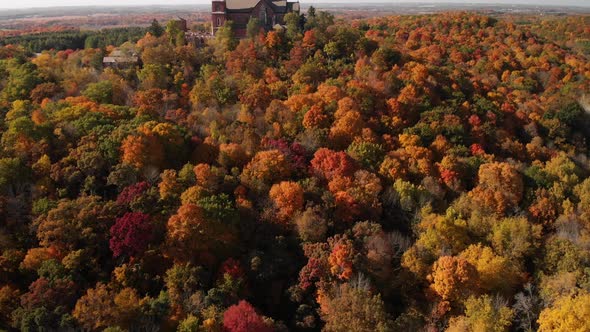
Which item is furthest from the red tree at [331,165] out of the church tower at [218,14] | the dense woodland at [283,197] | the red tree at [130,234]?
the church tower at [218,14]

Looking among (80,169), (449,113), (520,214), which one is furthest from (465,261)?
(80,169)

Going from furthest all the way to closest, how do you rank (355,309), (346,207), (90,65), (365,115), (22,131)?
(90,65) < (365,115) < (22,131) < (346,207) < (355,309)

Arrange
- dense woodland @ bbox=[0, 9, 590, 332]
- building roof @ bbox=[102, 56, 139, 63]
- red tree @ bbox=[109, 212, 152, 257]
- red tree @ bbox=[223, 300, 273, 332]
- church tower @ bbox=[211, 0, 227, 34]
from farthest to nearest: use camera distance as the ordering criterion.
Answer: church tower @ bbox=[211, 0, 227, 34] < building roof @ bbox=[102, 56, 139, 63] < red tree @ bbox=[109, 212, 152, 257] < dense woodland @ bbox=[0, 9, 590, 332] < red tree @ bbox=[223, 300, 273, 332]

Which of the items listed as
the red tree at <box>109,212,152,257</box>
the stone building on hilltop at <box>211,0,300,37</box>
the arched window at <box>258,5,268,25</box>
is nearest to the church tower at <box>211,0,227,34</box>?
the stone building on hilltop at <box>211,0,300,37</box>

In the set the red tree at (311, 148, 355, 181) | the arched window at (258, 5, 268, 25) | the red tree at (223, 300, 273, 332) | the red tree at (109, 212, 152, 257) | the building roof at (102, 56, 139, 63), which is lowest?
the red tree at (223, 300, 273, 332)

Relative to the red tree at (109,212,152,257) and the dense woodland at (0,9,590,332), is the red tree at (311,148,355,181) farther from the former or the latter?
the red tree at (109,212,152,257)

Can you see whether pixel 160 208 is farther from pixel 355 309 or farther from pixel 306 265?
pixel 355 309

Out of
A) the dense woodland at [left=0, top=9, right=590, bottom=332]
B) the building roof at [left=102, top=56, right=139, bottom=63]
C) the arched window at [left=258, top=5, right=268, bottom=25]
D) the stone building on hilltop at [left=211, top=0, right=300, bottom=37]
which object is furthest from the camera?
the arched window at [left=258, top=5, right=268, bottom=25]
